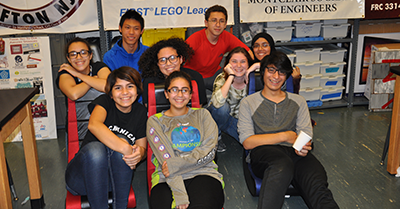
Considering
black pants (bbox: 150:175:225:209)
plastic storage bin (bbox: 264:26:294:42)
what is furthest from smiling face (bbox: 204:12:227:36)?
black pants (bbox: 150:175:225:209)

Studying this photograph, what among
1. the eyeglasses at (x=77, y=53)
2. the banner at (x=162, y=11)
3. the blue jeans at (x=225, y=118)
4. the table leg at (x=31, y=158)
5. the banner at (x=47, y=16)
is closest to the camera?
the table leg at (x=31, y=158)

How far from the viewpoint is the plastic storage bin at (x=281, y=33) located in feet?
12.9

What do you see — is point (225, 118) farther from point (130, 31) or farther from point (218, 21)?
point (130, 31)

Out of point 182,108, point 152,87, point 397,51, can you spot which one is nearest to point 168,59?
point 152,87

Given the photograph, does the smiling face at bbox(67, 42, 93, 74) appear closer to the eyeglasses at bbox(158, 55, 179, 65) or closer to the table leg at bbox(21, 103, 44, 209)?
the table leg at bbox(21, 103, 44, 209)

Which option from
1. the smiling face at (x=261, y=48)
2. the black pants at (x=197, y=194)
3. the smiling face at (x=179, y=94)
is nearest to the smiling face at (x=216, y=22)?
the smiling face at (x=261, y=48)

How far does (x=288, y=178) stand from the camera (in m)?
1.90

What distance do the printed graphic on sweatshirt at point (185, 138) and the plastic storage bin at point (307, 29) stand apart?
263 centimetres

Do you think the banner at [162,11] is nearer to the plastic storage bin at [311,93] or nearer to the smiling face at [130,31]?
the smiling face at [130,31]

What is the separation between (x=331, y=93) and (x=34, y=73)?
147 inches

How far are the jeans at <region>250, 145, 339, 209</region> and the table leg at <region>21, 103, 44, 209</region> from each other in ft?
Answer: 4.96

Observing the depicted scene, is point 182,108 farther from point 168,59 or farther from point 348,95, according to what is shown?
point 348,95

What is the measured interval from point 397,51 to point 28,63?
4.45m

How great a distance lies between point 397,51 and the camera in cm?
401
